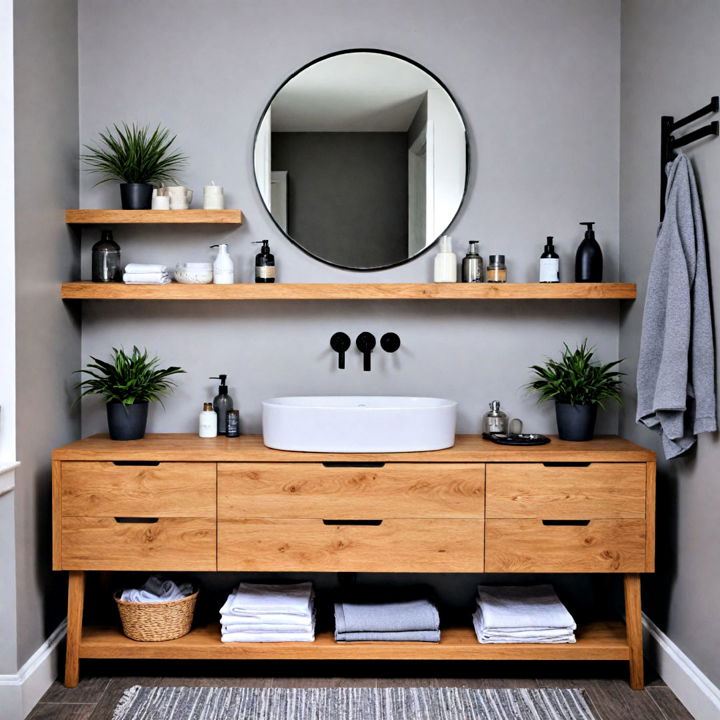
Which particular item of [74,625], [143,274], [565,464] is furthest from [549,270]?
[74,625]

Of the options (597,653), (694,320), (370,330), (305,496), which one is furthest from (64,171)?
(597,653)

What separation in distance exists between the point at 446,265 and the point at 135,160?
1.15m

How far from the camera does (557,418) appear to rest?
105 inches

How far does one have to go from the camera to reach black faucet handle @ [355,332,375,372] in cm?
274

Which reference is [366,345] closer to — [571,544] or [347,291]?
[347,291]

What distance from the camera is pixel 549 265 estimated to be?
269cm

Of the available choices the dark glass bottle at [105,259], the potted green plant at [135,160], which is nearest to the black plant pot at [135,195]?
the potted green plant at [135,160]

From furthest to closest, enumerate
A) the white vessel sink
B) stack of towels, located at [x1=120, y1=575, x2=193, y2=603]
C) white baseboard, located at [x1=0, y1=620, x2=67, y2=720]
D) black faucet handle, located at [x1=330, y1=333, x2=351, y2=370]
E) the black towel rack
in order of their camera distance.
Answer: black faucet handle, located at [x1=330, y1=333, x2=351, y2=370]
stack of towels, located at [x1=120, y1=575, x2=193, y2=603]
the white vessel sink
white baseboard, located at [x1=0, y1=620, x2=67, y2=720]
the black towel rack

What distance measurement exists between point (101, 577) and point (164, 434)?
21.8 inches

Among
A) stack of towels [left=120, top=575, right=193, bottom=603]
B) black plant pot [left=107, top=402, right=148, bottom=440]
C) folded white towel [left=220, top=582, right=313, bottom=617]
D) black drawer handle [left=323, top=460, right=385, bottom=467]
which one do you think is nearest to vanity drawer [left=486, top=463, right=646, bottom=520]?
black drawer handle [left=323, top=460, right=385, bottom=467]

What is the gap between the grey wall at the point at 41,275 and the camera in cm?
228

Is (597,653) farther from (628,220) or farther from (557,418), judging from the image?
(628,220)

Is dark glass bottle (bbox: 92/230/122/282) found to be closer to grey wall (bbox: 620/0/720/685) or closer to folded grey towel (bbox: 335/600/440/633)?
folded grey towel (bbox: 335/600/440/633)

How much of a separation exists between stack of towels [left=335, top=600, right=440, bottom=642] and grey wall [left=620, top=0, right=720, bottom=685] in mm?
773
